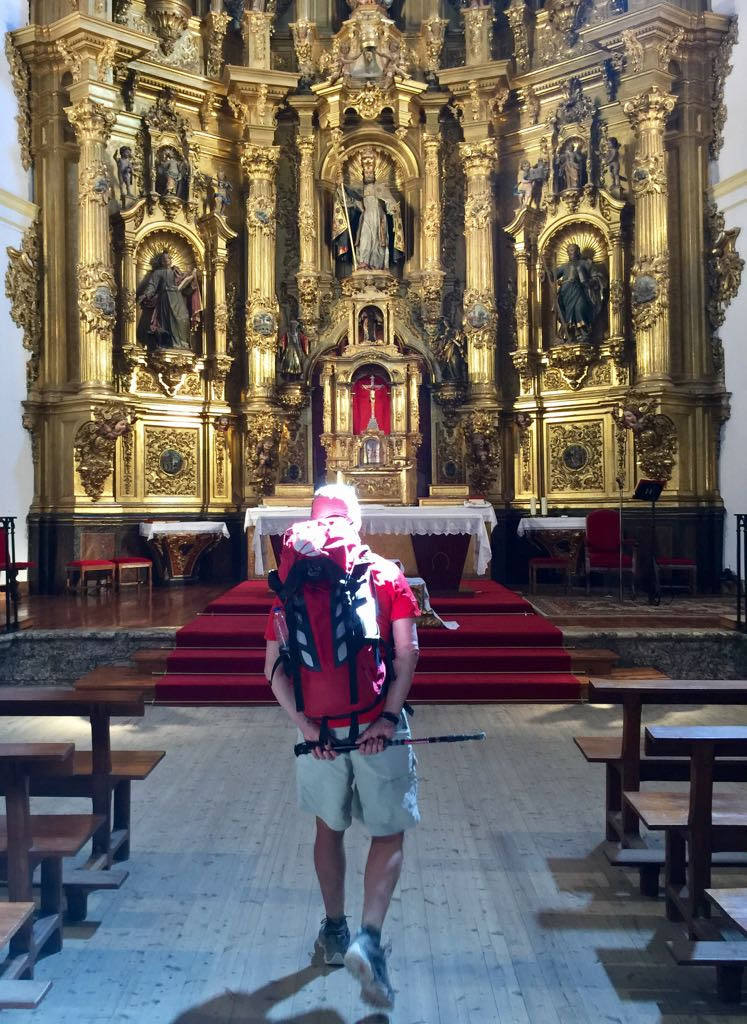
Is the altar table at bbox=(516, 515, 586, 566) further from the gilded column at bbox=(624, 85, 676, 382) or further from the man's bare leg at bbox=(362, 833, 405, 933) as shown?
the man's bare leg at bbox=(362, 833, 405, 933)

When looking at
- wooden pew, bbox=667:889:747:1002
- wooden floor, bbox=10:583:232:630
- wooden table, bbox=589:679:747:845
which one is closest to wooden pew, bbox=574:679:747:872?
wooden table, bbox=589:679:747:845

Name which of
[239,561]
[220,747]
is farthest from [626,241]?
[220,747]

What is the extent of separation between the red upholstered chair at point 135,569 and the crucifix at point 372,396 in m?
4.12

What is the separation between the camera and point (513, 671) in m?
8.32

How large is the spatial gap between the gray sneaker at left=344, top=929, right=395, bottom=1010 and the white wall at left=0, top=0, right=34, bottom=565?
10786mm

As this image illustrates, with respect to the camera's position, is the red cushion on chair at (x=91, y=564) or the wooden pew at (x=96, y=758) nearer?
the wooden pew at (x=96, y=758)

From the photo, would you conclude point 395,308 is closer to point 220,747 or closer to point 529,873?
point 220,747

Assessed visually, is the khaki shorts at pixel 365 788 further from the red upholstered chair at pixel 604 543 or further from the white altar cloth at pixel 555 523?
the white altar cloth at pixel 555 523

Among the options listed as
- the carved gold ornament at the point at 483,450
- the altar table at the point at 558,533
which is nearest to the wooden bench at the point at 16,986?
the altar table at the point at 558,533

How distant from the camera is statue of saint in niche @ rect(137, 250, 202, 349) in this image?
14.1m

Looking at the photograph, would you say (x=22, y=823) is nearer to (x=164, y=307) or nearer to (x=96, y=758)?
(x=96, y=758)

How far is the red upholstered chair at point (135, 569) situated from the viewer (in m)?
12.3

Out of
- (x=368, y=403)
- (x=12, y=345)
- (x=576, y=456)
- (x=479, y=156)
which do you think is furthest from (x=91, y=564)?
(x=479, y=156)

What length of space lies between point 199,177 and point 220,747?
10.9m
